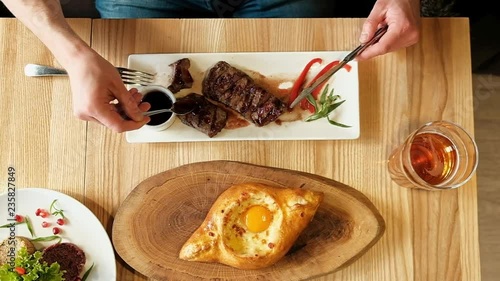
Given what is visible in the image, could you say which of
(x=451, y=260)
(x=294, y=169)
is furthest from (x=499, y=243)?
(x=294, y=169)

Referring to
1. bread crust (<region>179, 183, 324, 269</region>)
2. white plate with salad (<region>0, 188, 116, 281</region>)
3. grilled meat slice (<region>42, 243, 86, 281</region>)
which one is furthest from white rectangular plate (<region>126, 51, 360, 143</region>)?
grilled meat slice (<region>42, 243, 86, 281</region>)

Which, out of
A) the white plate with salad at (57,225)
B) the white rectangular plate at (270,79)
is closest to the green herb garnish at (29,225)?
the white plate with salad at (57,225)

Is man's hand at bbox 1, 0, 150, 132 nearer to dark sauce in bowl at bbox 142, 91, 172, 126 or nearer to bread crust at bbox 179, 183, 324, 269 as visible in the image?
dark sauce in bowl at bbox 142, 91, 172, 126

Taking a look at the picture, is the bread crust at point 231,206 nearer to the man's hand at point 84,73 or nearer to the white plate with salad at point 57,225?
the white plate with salad at point 57,225

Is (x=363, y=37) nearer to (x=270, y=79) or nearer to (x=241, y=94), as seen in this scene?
(x=270, y=79)

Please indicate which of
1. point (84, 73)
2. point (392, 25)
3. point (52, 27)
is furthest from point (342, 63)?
point (52, 27)
